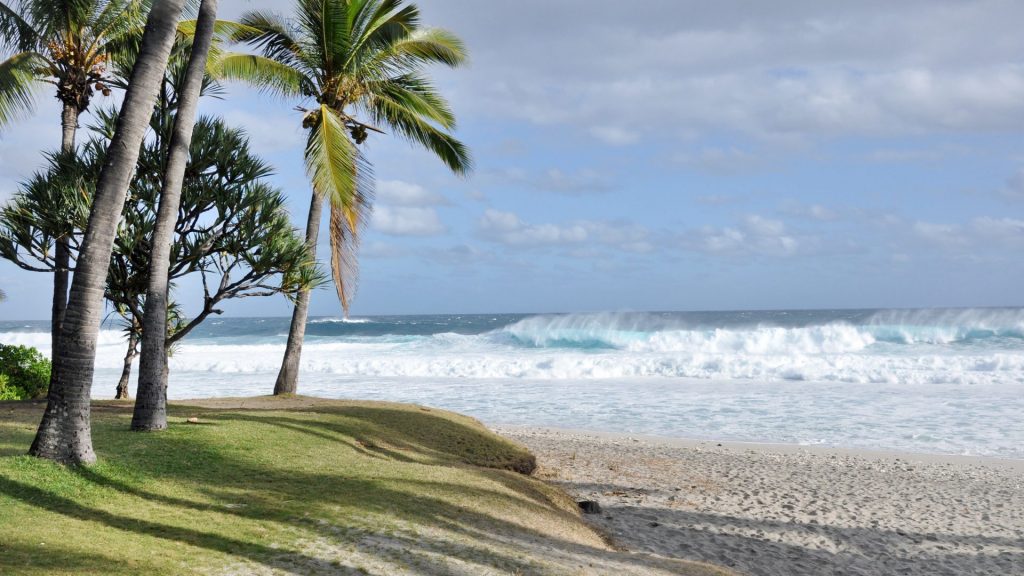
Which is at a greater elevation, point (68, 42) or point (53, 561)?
point (68, 42)

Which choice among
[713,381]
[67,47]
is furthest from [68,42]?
[713,381]

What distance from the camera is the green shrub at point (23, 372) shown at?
13.2 m

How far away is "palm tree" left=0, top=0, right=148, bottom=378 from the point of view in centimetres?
1125

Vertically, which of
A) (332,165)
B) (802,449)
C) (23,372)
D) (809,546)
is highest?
(332,165)

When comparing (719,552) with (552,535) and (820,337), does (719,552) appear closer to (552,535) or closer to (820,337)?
(552,535)

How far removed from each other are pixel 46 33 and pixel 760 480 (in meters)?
13.0

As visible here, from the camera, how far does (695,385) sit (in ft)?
79.5

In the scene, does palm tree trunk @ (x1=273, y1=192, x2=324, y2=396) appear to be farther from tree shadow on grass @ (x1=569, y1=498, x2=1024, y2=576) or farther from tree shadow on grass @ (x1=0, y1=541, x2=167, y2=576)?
tree shadow on grass @ (x1=0, y1=541, x2=167, y2=576)

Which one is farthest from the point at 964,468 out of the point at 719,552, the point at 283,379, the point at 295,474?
the point at 283,379

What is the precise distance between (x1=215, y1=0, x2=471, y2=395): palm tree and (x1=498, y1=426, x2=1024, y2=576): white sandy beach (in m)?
5.04

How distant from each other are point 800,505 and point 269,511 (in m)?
6.62

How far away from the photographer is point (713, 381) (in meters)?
25.4

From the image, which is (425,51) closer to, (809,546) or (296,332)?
(296,332)

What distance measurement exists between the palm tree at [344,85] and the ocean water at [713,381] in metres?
6.54
